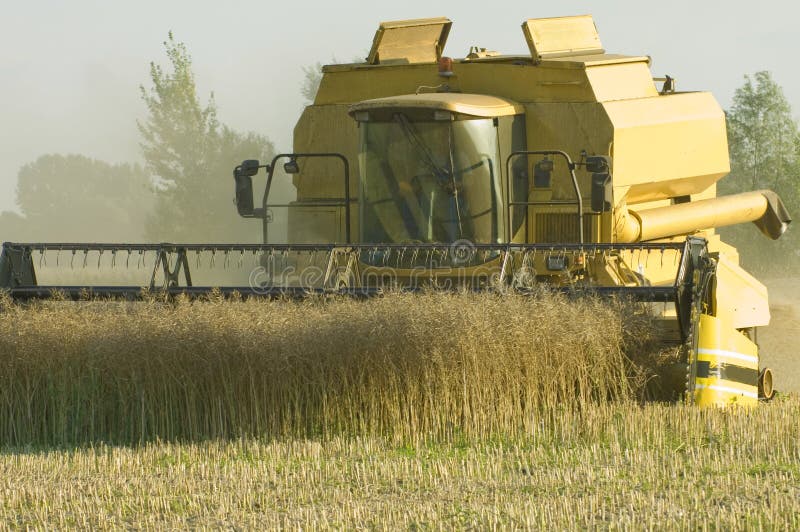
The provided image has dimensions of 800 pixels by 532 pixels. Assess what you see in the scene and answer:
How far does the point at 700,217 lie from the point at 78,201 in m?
63.6

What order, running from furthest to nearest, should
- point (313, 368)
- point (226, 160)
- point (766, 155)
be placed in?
point (226, 160)
point (766, 155)
point (313, 368)

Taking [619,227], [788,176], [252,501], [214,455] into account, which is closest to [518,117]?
[619,227]

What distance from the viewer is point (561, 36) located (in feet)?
33.8

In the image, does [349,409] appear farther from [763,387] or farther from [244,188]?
[763,387]

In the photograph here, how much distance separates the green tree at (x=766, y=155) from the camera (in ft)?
87.5

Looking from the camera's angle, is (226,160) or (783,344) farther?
(226,160)

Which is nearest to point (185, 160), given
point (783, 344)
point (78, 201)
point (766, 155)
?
point (766, 155)

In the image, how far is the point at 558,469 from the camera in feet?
20.4

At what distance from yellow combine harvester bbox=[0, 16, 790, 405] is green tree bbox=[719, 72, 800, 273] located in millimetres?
16629

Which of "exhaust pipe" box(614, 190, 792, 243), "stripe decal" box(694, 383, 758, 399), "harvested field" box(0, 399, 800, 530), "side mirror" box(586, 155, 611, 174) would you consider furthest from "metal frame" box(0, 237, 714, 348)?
"harvested field" box(0, 399, 800, 530)

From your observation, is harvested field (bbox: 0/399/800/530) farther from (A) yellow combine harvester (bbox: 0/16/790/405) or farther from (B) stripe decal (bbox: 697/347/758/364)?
(A) yellow combine harvester (bbox: 0/16/790/405)

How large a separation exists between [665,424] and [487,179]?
2556 mm

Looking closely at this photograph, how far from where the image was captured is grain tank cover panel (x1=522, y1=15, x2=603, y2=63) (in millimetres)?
9945

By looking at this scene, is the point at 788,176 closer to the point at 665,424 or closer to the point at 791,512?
the point at 665,424
